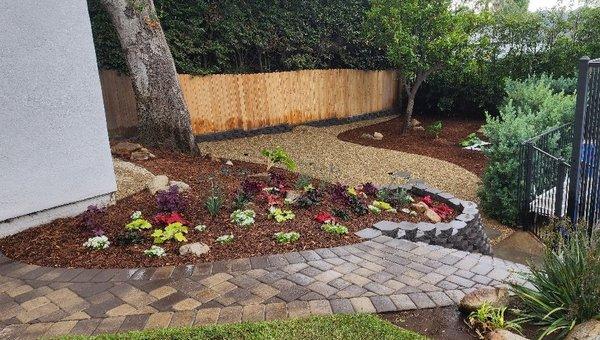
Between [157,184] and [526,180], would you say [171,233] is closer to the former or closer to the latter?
[157,184]

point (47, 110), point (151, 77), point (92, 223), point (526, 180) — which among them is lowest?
point (526, 180)

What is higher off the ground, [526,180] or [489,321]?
[489,321]

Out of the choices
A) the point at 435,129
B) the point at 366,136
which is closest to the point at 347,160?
the point at 366,136

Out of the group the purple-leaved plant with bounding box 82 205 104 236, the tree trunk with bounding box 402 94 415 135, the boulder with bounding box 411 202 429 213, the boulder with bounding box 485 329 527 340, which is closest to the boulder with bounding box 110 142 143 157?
the purple-leaved plant with bounding box 82 205 104 236

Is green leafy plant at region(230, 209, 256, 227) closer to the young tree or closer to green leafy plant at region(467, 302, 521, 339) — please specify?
green leafy plant at region(467, 302, 521, 339)

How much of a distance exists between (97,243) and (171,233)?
25.9 inches

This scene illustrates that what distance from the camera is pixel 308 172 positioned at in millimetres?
7902

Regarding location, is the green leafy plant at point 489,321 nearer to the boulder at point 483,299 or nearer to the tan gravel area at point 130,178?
the boulder at point 483,299

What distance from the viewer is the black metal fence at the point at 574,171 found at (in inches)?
174

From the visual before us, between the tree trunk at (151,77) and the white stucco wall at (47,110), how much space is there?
7.94 feet

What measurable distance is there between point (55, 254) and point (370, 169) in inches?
231

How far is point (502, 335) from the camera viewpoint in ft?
8.22

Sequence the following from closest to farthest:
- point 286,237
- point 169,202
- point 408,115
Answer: point 286,237, point 169,202, point 408,115

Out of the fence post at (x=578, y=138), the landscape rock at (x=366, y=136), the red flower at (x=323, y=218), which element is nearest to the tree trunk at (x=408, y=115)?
the landscape rock at (x=366, y=136)
